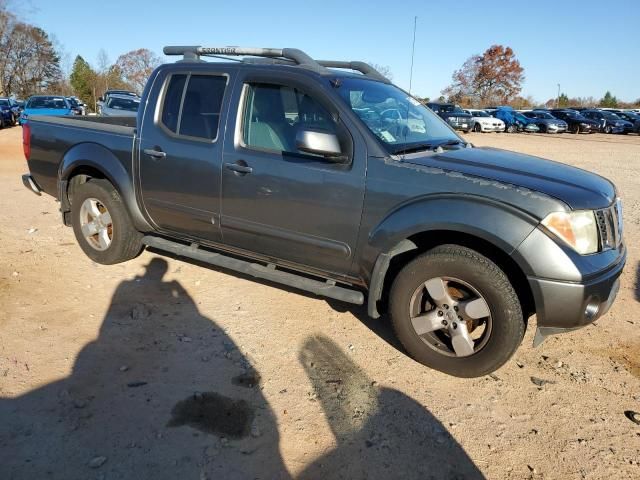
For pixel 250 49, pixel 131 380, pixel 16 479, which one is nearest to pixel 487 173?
pixel 250 49

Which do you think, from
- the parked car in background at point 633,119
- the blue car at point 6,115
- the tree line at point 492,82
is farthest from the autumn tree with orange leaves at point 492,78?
the blue car at point 6,115

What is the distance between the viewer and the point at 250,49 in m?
4.21

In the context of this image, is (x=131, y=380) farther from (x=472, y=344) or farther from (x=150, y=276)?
(x=472, y=344)

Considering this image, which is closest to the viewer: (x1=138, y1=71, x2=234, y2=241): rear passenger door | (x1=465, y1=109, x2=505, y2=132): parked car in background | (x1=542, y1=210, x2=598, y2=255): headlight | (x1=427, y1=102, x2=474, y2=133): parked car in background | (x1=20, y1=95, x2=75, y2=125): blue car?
(x1=542, y1=210, x2=598, y2=255): headlight

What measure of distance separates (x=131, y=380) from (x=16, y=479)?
870 mm

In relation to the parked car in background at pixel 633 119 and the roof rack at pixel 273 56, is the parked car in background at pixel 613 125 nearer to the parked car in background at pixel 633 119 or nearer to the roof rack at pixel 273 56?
the parked car in background at pixel 633 119

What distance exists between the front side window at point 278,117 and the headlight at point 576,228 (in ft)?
5.16

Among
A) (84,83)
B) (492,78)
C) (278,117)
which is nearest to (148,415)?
(278,117)

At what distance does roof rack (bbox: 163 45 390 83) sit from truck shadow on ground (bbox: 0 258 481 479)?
221 cm

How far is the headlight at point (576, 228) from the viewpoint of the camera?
285cm

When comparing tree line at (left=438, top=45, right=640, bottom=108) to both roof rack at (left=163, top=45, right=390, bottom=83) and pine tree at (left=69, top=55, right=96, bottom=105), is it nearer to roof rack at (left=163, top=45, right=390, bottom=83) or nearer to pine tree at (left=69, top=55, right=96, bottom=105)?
pine tree at (left=69, top=55, right=96, bottom=105)

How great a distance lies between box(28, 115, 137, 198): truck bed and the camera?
453 cm

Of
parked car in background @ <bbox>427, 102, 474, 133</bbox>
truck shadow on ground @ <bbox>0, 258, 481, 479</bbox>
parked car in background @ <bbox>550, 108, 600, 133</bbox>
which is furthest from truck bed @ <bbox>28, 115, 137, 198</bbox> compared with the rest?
parked car in background @ <bbox>550, 108, 600, 133</bbox>

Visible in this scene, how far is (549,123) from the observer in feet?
111
